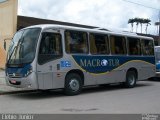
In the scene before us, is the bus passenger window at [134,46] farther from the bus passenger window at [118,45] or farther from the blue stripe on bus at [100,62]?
the bus passenger window at [118,45]

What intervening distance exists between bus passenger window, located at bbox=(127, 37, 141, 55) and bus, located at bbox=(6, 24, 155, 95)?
54 mm

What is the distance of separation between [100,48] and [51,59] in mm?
3234

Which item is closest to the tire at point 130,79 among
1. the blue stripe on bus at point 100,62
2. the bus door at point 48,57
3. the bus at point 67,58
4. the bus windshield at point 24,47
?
the bus at point 67,58

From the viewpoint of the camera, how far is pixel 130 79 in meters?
19.1

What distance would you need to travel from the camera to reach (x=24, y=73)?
1409cm

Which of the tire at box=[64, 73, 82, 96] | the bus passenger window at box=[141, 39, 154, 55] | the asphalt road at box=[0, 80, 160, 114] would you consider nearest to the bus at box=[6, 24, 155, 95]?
the tire at box=[64, 73, 82, 96]

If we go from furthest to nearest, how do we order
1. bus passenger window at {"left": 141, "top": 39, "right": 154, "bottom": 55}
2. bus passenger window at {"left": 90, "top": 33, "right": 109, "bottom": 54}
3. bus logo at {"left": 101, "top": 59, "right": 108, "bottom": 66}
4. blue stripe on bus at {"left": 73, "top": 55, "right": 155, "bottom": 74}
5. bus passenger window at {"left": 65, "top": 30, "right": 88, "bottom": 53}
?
bus passenger window at {"left": 141, "top": 39, "right": 154, "bottom": 55} → bus logo at {"left": 101, "top": 59, "right": 108, "bottom": 66} → bus passenger window at {"left": 90, "top": 33, "right": 109, "bottom": 54} → blue stripe on bus at {"left": 73, "top": 55, "right": 155, "bottom": 74} → bus passenger window at {"left": 65, "top": 30, "right": 88, "bottom": 53}

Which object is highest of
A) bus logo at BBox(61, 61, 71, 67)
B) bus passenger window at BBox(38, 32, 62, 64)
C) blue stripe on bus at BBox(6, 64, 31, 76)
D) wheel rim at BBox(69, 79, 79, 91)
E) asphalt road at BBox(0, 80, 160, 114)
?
bus passenger window at BBox(38, 32, 62, 64)

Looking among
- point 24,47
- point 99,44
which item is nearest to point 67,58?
point 24,47

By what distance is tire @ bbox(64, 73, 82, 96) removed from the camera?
15172 mm

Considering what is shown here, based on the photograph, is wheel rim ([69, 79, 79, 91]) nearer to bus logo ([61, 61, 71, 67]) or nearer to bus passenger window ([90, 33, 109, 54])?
bus logo ([61, 61, 71, 67])

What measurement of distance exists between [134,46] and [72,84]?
17.6 feet

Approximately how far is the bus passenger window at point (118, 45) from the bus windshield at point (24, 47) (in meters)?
4.53

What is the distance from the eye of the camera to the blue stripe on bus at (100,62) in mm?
15878
